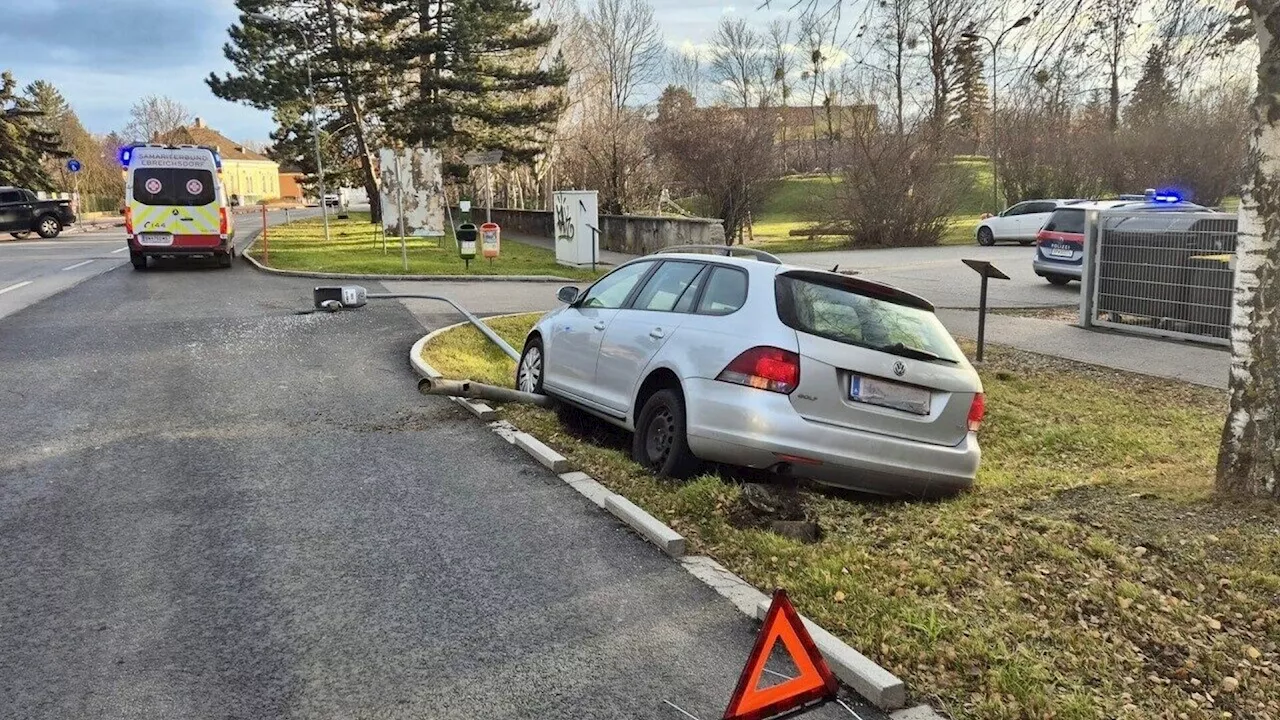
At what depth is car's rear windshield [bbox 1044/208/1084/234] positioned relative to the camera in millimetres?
18875

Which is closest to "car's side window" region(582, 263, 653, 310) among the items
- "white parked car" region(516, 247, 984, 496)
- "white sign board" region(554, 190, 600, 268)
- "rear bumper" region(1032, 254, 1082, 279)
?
"white parked car" region(516, 247, 984, 496)

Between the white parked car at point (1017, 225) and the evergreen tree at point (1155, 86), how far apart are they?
23072mm

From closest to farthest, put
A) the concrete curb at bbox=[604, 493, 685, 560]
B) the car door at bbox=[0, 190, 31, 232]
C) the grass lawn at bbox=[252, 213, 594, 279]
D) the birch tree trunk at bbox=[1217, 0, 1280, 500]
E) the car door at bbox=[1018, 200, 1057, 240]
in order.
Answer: the concrete curb at bbox=[604, 493, 685, 560] → the birch tree trunk at bbox=[1217, 0, 1280, 500] → the grass lawn at bbox=[252, 213, 594, 279] → the car door at bbox=[1018, 200, 1057, 240] → the car door at bbox=[0, 190, 31, 232]

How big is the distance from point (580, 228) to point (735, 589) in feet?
59.8

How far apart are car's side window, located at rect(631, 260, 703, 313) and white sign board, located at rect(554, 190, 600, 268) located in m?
15.0

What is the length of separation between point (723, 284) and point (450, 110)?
30524 millimetres

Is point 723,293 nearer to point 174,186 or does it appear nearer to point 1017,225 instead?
point 174,186

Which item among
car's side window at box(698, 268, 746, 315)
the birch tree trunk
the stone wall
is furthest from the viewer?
the stone wall

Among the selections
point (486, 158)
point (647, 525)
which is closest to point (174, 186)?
point (486, 158)

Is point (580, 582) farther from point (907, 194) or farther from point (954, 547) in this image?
point (907, 194)

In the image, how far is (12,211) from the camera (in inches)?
1310

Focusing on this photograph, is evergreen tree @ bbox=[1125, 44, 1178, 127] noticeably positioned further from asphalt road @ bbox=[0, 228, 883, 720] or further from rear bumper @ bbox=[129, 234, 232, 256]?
rear bumper @ bbox=[129, 234, 232, 256]

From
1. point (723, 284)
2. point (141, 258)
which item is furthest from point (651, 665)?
point (141, 258)

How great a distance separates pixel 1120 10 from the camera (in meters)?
7.28
